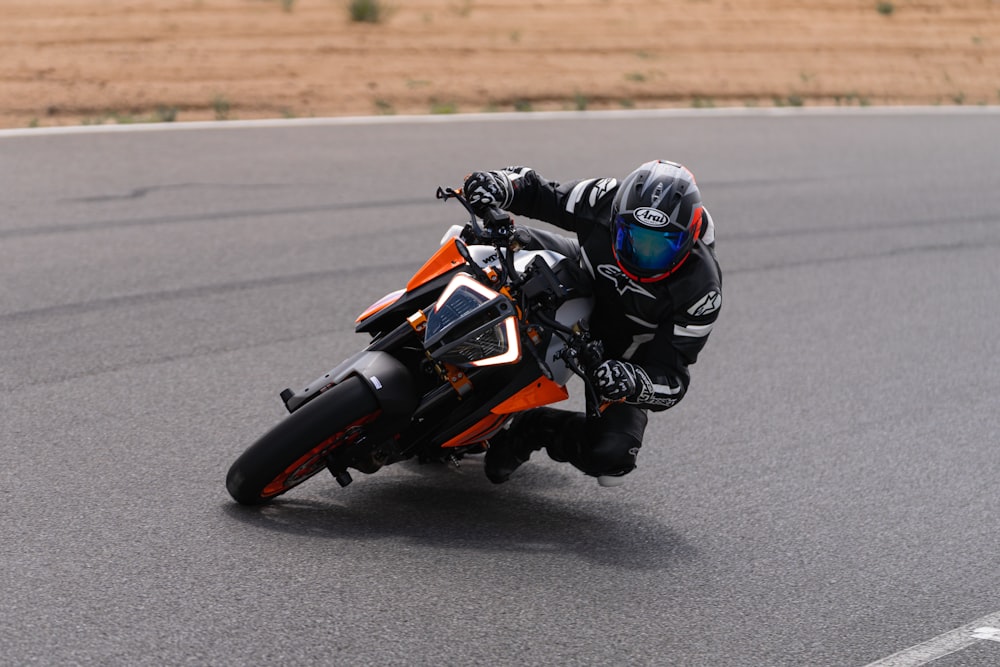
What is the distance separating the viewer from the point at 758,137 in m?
13.9

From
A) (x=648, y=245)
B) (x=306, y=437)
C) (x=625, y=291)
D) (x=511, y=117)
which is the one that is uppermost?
(x=648, y=245)

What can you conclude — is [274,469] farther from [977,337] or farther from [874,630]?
[977,337]

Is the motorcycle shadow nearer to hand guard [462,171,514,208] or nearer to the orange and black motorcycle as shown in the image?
the orange and black motorcycle

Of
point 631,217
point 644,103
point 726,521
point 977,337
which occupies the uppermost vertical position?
point 631,217

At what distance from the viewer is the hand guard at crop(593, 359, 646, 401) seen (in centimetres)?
477

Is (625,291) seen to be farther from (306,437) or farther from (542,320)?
(306,437)

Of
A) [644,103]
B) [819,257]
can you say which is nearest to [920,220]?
[819,257]

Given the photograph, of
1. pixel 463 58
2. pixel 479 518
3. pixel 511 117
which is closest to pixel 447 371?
pixel 479 518

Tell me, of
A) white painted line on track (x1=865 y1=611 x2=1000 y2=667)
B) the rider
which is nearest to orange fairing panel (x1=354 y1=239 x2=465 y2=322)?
the rider

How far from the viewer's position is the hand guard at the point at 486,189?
528 cm

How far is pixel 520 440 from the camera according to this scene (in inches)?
217

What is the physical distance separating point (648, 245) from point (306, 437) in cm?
150

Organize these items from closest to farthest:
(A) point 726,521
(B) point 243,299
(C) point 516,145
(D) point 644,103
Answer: (A) point 726,521 → (B) point 243,299 → (C) point 516,145 → (D) point 644,103

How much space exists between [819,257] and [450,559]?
5.92 m
